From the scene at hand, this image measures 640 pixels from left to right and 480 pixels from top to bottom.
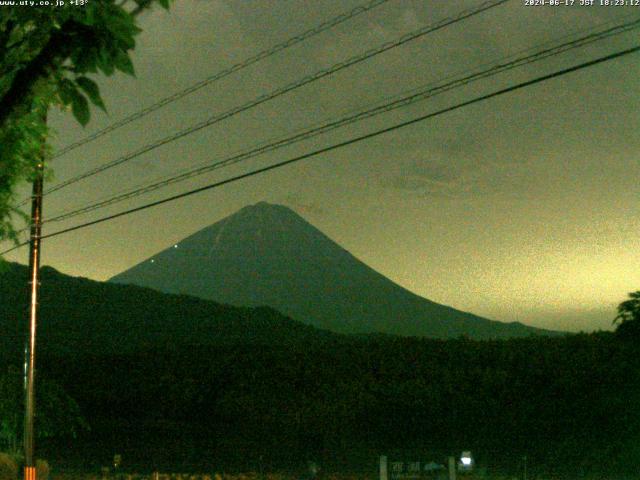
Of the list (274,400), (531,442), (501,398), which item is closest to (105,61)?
(531,442)

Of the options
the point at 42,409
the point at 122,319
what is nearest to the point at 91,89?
the point at 42,409

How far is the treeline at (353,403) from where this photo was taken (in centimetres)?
3134

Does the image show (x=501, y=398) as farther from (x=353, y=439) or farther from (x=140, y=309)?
(x=140, y=309)

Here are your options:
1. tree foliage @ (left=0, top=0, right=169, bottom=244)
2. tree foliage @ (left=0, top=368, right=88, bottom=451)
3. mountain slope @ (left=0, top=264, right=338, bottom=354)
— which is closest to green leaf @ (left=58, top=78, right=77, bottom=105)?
tree foliage @ (left=0, top=0, right=169, bottom=244)

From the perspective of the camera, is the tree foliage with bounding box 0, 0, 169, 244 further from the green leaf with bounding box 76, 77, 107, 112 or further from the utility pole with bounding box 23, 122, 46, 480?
the utility pole with bounding box 23, 122, 46, 480

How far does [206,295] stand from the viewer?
197 metres

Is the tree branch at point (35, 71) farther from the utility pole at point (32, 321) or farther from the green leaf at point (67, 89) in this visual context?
the utility pole at point (32, 321)

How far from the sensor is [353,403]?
41.7 metres

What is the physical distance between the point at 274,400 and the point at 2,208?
38251mm

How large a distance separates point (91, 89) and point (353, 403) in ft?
127

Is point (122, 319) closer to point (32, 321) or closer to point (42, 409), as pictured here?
point (42, 409)

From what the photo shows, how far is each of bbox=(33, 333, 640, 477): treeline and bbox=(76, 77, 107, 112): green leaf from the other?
18.5 m

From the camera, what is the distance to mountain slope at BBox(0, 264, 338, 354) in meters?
79.4

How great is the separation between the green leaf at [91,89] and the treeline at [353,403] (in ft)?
60.7
